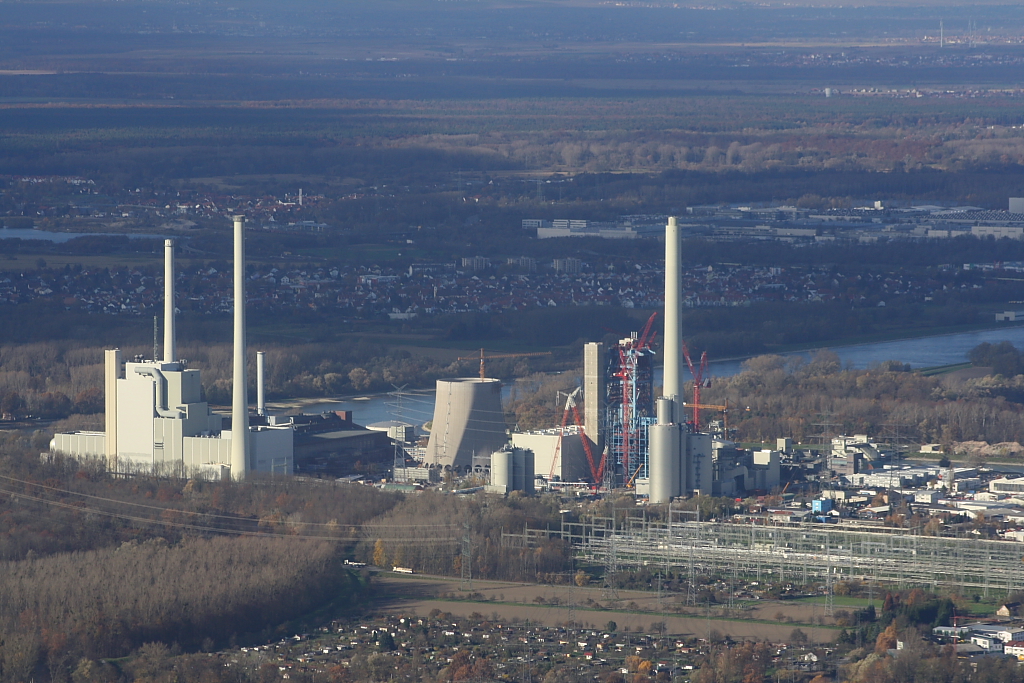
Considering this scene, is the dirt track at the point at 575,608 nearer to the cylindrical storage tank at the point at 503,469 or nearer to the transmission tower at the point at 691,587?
the transmission tower at the point at 691,587

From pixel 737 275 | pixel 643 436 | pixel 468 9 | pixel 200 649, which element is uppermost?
pixel 468 9

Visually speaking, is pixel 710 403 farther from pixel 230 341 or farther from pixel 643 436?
pixel 230 341

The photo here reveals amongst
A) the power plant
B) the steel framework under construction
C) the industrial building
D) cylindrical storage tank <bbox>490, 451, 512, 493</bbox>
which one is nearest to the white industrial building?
the power plant

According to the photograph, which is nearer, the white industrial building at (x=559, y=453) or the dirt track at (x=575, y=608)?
the dirt track at (x=575, y=608)

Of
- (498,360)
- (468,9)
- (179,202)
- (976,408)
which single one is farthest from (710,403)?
(468,9)

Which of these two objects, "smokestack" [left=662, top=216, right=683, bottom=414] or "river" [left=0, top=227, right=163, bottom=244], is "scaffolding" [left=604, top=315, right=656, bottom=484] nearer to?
"smokestack" [left=662, top=216, right=683, bottom=414]

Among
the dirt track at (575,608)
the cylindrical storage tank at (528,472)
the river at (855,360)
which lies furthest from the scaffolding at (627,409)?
the dirt track at (575,608)
